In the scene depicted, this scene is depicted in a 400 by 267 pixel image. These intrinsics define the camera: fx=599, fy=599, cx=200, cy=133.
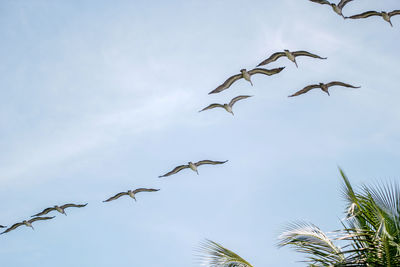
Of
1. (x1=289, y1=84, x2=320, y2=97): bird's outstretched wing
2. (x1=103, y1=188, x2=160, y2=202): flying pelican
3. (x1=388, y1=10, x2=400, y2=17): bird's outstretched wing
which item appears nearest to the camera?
(x1=289, y1=84, x2=320, y2=97): bird's outstretched wing

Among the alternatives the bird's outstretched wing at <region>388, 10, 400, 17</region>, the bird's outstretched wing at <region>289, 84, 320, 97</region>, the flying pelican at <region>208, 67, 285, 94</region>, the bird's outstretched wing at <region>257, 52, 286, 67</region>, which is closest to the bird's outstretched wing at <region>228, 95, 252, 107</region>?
the flying pelican at <region>208, 67, 285, 94</region>

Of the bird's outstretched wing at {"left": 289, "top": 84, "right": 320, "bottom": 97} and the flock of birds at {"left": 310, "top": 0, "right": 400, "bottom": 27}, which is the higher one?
the flock of birds at {"left": 310, "top": 0, "right": 400, "bottom": 27}

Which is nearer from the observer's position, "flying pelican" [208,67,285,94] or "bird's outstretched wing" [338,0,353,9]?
"flying pelican" [208,67,285,94]

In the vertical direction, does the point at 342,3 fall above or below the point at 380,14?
above

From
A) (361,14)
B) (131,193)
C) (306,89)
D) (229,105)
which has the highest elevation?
(361,14)

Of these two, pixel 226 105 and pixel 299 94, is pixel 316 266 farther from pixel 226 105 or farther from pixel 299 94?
pixel 226 105

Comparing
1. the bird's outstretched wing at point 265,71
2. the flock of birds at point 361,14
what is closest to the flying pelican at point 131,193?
the bird's outstretched wing at point 265,71

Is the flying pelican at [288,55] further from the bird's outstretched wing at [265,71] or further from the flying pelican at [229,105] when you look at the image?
the flying pelican at [229,105]

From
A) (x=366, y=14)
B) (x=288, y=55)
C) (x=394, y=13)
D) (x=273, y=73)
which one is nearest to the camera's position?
(x=273, y=73)

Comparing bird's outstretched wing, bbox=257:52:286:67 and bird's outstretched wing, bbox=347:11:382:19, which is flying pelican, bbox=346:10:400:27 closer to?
bird's outstretched wing, bbox=347:11:382:19

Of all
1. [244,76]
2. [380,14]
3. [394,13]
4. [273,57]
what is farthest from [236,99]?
[394,13]

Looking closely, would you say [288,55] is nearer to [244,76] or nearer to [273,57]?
[273,57]

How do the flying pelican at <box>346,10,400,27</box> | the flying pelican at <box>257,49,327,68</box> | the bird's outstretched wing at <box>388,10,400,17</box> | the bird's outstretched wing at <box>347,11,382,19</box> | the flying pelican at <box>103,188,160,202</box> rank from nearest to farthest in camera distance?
the flying pelican at <box>257,49,327,68</box> < the bird's outstretched wing at <box>347,11,382,19</box> < the flying pelican at <box>346,10,400,27</box> < the bird's outstretched wing at <box>388,10,400,17</box> < the flying pelican at <box>103,188,160,202</box>

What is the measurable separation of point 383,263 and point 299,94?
13086 millimetres
